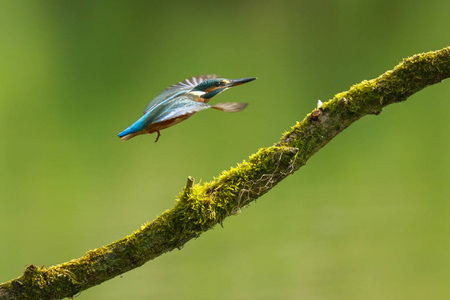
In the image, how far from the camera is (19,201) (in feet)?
Result: 8.82

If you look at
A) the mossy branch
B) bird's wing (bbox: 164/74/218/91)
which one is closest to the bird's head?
bird's wing (bbox: 164/74/218/91)

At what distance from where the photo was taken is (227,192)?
1.08m

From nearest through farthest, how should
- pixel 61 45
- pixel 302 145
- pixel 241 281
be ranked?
pixel 302 145 → pixel 241 281 → pixel 61 45

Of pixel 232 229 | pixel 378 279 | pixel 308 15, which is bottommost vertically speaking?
pixel 378 279

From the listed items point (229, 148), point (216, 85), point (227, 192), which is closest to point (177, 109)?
point (216, 85)

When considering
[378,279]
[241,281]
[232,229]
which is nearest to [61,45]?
[232,229]

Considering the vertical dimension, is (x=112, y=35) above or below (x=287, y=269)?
above

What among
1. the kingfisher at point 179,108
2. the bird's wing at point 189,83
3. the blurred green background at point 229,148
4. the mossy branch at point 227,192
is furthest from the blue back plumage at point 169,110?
the blurred green background at point 229,148

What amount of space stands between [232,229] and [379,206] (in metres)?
0.81

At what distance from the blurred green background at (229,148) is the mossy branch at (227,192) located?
1.41 m

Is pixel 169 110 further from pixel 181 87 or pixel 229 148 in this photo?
pixel 229 148

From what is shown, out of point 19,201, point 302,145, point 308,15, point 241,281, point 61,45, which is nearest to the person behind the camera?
point 302,145

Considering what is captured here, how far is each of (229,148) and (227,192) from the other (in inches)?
71.1

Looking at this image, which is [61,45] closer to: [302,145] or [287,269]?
[287,269]
